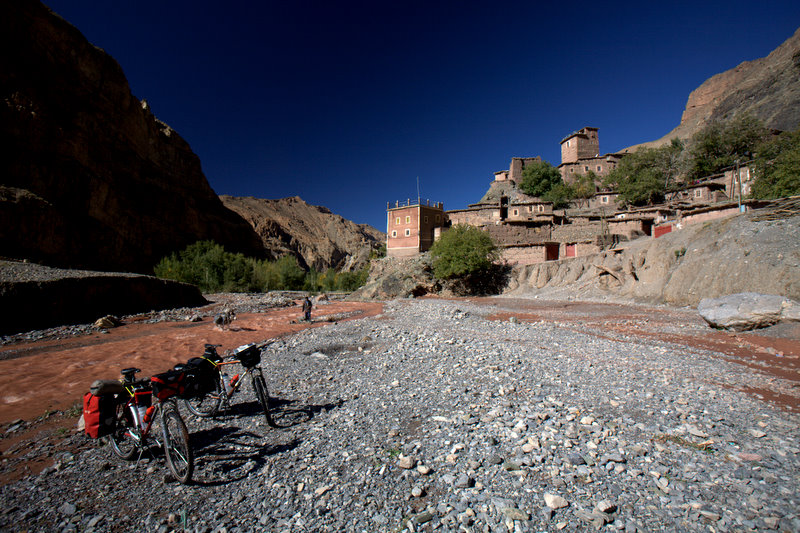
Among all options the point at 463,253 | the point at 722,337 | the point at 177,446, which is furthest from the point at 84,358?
the point at 463,253

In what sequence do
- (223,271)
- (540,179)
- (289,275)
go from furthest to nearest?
(540,179), (289,275), (223,271)

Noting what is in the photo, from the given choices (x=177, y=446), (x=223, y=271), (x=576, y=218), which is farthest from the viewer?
(x=223, y=271)

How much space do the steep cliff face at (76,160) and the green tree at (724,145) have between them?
275ft

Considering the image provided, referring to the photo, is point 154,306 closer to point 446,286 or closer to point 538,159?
point 446,286

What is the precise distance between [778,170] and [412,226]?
38608mm

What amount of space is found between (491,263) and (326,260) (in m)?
83.9

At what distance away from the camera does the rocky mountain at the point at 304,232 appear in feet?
320

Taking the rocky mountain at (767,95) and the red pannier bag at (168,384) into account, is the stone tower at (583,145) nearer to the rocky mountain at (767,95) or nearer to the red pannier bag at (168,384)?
the rocky mountain at (767,95)

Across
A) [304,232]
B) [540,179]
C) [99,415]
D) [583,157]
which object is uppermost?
[583,157]

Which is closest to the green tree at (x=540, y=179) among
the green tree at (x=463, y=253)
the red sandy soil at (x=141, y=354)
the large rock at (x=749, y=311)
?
the green tree at (x=463, y=253)

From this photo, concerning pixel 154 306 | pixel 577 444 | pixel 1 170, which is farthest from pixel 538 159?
pixel 1 170

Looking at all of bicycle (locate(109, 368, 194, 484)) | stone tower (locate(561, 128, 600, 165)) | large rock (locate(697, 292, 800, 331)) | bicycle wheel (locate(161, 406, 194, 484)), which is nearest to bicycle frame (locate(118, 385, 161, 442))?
bicycle (locate(109, 368, 194, 484))

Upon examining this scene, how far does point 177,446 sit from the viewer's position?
430 cm

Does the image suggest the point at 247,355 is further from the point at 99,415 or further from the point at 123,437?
the point at 123,437
